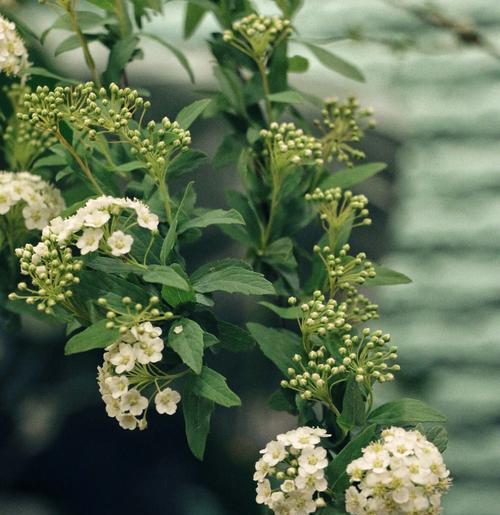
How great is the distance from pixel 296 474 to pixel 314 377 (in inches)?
3.6

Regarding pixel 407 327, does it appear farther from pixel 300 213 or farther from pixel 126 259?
pixel 126 259

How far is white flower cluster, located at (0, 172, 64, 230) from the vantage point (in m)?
1.08

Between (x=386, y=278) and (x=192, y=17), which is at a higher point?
(x=192, y=17)

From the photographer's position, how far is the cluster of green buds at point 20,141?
1.17m

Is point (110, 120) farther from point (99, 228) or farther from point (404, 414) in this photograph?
point (404, 414)

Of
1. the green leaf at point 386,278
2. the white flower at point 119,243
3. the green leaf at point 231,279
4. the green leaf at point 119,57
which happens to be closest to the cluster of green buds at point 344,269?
the green leaf at point 386,278

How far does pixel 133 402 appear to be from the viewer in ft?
3.03

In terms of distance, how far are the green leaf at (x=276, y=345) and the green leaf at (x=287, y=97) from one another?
0.28 metres

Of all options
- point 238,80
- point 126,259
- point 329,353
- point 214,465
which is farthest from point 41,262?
point 214,465

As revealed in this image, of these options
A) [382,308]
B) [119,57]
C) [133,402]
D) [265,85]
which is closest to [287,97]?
[265,85]

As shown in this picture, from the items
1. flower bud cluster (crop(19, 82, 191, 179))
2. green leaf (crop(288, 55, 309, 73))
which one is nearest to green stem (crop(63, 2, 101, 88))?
flower bud cluster (crop(19, 82, 191, 179))

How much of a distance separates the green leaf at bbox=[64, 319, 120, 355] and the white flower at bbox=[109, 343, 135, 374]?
1 cm

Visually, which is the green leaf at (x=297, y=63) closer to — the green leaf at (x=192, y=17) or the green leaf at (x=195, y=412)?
the green leaf at (x=192, y=17)

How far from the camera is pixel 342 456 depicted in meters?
0.92
